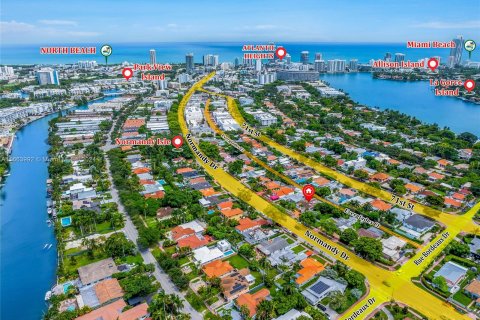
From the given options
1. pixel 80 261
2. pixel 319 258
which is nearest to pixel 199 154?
pixel 80 261

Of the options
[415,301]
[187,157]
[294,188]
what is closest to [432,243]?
[415,301]

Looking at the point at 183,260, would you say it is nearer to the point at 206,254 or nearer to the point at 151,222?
the point at 206,254

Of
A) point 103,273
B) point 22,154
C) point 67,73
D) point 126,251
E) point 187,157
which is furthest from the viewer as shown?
point 67,73

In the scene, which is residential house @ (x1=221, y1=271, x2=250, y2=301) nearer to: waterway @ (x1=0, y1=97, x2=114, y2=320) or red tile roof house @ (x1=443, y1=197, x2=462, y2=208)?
waterway @ (x1=0, y1=97, x2=114, y2=320)

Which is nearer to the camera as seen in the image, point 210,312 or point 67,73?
point 210,312

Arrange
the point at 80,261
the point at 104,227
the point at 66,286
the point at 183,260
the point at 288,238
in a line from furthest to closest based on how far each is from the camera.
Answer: the point at 104,227
the point at 288,238
the point at 183,260
the point at 80,261
the point at 66,286

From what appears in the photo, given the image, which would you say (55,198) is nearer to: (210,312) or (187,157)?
(187,157)

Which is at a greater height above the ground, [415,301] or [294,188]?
[294,188]
